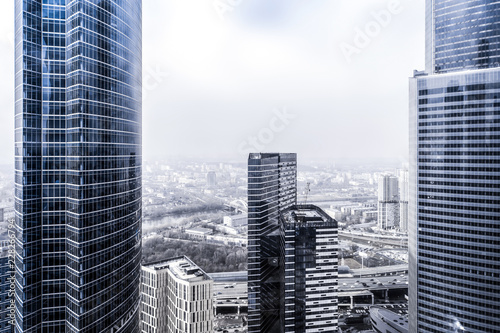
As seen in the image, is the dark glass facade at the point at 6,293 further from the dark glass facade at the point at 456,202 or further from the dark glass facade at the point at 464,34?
the dark glass facade at the point at 464,34

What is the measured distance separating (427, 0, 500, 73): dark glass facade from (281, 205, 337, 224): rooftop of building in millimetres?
17343

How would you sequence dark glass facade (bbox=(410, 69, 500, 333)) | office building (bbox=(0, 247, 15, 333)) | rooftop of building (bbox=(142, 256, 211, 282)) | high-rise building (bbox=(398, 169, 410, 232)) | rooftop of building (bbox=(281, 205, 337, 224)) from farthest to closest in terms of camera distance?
high-rise building (bbox=(398, 169, 410, 232)) < rooftop of building (bbox=(142, 256, 211, 282)) < rooftop of building (bbox=(281, 205, 337, 224)) < office building (bbox=(0, 247, 15, 333)) < dark glass facade (bbox=(410, 69, 500, 333))

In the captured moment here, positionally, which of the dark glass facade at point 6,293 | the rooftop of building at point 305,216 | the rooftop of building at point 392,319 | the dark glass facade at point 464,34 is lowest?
the rooftop of building at point 392,319

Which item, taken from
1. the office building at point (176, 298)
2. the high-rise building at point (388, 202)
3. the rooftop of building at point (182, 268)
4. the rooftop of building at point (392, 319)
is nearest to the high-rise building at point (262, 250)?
the office building at point (176, 298)

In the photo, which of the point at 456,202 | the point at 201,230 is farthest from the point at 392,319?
the point at 201,230

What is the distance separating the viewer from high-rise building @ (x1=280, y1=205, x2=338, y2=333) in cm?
2675

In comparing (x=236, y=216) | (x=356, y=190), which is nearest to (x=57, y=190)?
(x=236, y=216)

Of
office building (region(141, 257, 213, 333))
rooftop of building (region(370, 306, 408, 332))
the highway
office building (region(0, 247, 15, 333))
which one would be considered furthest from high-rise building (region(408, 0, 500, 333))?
the highway

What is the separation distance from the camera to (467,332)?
26.5 meters

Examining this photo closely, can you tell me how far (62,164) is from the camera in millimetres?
19109

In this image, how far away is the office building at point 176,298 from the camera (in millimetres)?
29391

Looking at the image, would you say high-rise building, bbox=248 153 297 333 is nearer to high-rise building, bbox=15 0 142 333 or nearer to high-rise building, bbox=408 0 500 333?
high-rise building, bbox=408 0 500 333

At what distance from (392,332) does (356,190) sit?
Answer: 195 ft

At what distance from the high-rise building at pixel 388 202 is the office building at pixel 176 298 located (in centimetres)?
5791
